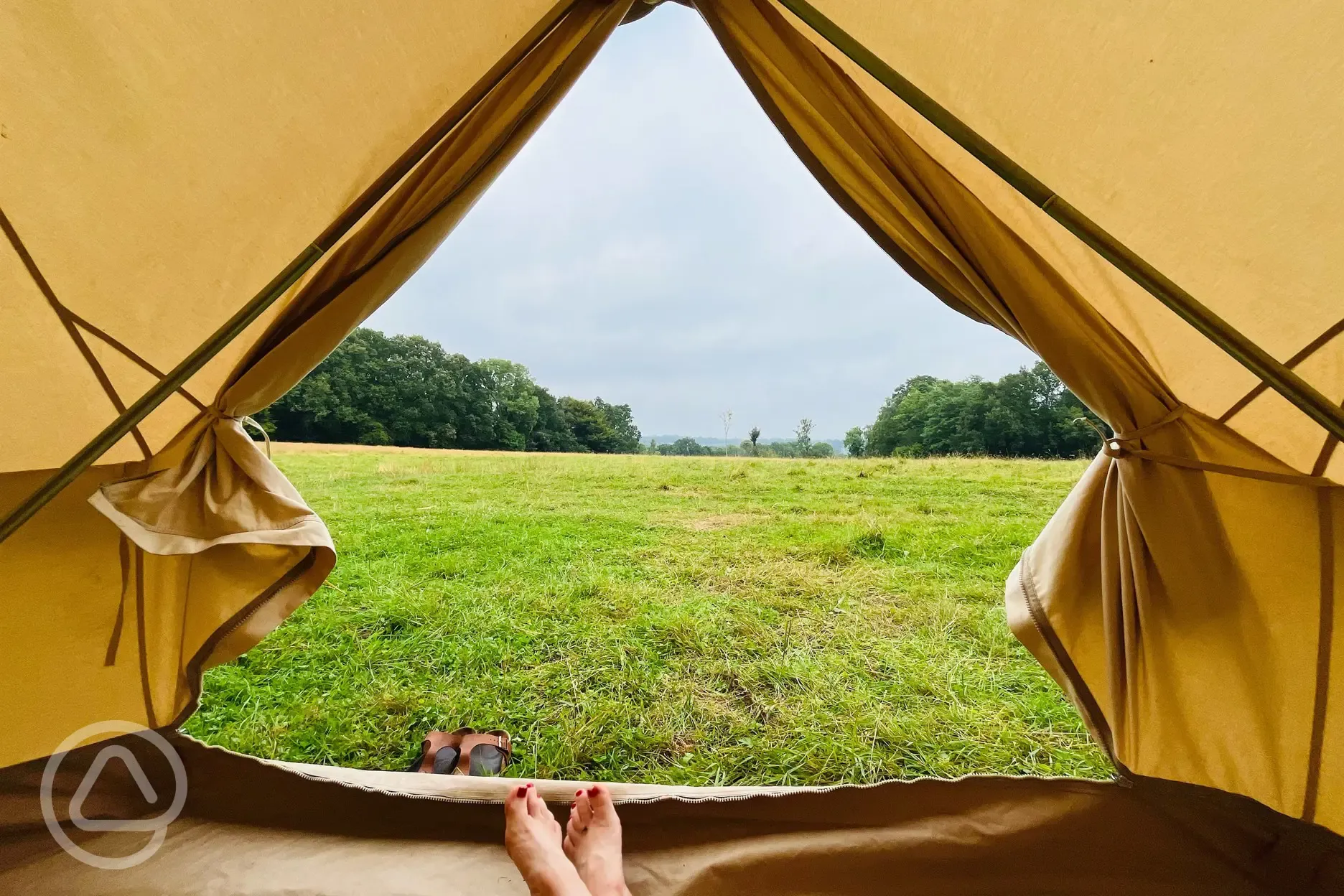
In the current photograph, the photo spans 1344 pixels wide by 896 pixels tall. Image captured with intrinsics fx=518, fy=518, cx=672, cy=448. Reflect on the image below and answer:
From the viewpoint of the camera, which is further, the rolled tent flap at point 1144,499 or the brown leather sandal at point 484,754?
the brown leather sandal at point 484,754

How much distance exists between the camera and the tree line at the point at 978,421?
11.2 feet

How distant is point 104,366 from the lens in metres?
0.97

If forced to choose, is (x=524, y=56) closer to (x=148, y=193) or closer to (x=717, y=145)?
(x=148, y=193)

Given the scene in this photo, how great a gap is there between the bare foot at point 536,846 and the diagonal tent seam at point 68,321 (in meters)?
0.92

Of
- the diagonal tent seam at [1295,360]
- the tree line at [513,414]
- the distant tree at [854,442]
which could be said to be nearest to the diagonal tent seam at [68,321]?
the diagonal tent seam at [1295,360]

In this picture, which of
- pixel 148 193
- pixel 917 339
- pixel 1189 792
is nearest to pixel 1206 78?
pixel 1189 792

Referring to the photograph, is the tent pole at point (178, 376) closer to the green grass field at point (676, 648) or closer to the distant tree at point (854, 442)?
the green grass field at point (676, 648)

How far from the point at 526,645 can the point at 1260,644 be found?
68.9 inches

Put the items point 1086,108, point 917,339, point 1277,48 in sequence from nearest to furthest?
point 1277,48 < point 1086,108 < point 917,339

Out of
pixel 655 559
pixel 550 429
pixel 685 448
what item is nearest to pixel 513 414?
pixel 550 429

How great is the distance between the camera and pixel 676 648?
5.73 feet

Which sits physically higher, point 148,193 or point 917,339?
point 917,339

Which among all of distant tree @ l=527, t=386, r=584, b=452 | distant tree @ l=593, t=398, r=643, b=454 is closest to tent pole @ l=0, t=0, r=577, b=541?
distant tree @ l=527, t=386, r=584, b=452

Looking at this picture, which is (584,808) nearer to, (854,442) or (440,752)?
(440,752)
